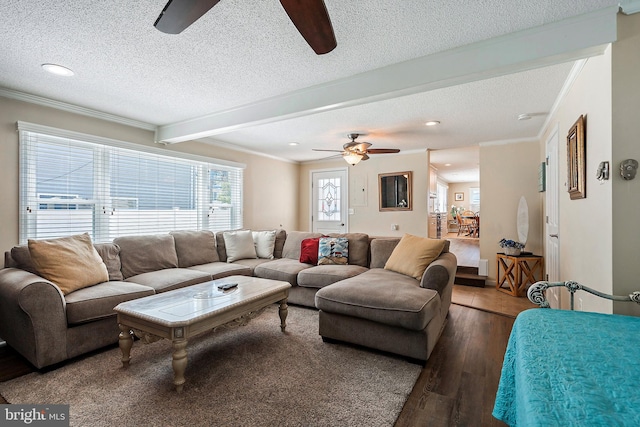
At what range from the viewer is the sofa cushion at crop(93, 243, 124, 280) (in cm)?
314

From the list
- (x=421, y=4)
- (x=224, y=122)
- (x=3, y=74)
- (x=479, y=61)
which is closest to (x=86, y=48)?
(x=3, y=74)

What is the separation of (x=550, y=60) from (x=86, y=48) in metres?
3.16

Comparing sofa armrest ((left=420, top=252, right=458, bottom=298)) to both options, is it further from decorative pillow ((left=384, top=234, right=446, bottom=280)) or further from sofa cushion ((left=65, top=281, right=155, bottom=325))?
sofa cushion ((left=65, top=281, right=155, bottom=325))

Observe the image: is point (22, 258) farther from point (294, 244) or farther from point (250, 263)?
point (294, 244)

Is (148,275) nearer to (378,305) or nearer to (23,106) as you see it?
(23,106)

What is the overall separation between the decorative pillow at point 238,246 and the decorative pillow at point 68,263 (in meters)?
1.66

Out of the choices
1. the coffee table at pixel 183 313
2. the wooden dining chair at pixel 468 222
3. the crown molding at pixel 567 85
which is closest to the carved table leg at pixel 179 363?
the coffee table at pixel 183 313

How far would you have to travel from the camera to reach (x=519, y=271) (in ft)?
14.0

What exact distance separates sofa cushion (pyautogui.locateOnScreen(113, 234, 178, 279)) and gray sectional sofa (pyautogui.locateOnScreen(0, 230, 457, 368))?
0.01m

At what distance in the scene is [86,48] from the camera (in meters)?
2.15

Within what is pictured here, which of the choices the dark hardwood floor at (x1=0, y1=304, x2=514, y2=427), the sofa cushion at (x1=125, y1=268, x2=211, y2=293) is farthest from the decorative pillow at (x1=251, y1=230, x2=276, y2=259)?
the dark hardwood floor at (x1=0, y1=304, x2=514, y2=427)

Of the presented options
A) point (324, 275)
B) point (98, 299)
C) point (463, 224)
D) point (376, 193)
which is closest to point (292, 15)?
point (98, 299)

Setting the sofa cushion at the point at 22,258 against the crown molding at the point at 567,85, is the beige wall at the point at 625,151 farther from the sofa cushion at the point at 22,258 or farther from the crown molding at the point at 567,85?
the sofa cushion at the point at 22,258

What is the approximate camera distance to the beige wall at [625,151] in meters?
1.74
